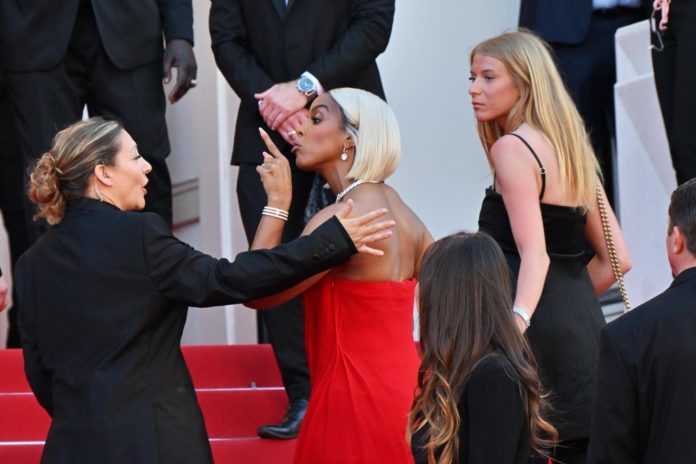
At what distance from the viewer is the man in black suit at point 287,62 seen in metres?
5.09

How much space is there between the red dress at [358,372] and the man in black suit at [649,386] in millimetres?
855

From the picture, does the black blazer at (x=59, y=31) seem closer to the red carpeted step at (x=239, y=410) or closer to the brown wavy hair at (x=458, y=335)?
the red carpeted step at (x=239, y=410)

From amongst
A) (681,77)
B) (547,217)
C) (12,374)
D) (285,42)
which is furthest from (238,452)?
(681,77)

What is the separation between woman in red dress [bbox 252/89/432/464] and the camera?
393 centimetres

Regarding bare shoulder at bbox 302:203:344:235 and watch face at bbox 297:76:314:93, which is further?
watch face at bbox 297:76:314:93

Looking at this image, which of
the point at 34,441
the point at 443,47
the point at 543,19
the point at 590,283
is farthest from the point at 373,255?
the point at 443,47

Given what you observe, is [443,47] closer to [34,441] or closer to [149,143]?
[149,143]

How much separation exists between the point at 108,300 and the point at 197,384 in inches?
78.4

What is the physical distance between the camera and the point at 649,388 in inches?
123

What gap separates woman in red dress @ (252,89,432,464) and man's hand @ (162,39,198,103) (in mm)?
1349

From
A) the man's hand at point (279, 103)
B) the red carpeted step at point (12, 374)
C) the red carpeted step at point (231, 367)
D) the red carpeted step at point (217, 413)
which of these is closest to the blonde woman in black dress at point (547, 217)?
the man's hand at point (279, 103)

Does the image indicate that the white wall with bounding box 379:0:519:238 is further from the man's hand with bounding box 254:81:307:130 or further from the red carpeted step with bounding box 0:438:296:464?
the red carpeted step with bounding box 0:438:296:464

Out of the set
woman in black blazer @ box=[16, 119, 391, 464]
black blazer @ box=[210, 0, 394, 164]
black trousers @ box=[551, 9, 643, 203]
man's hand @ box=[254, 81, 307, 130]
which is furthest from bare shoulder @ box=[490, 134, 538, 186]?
black trousers @ box=[551, 9, 643, 203]

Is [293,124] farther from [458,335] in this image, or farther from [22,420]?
[458,335]
